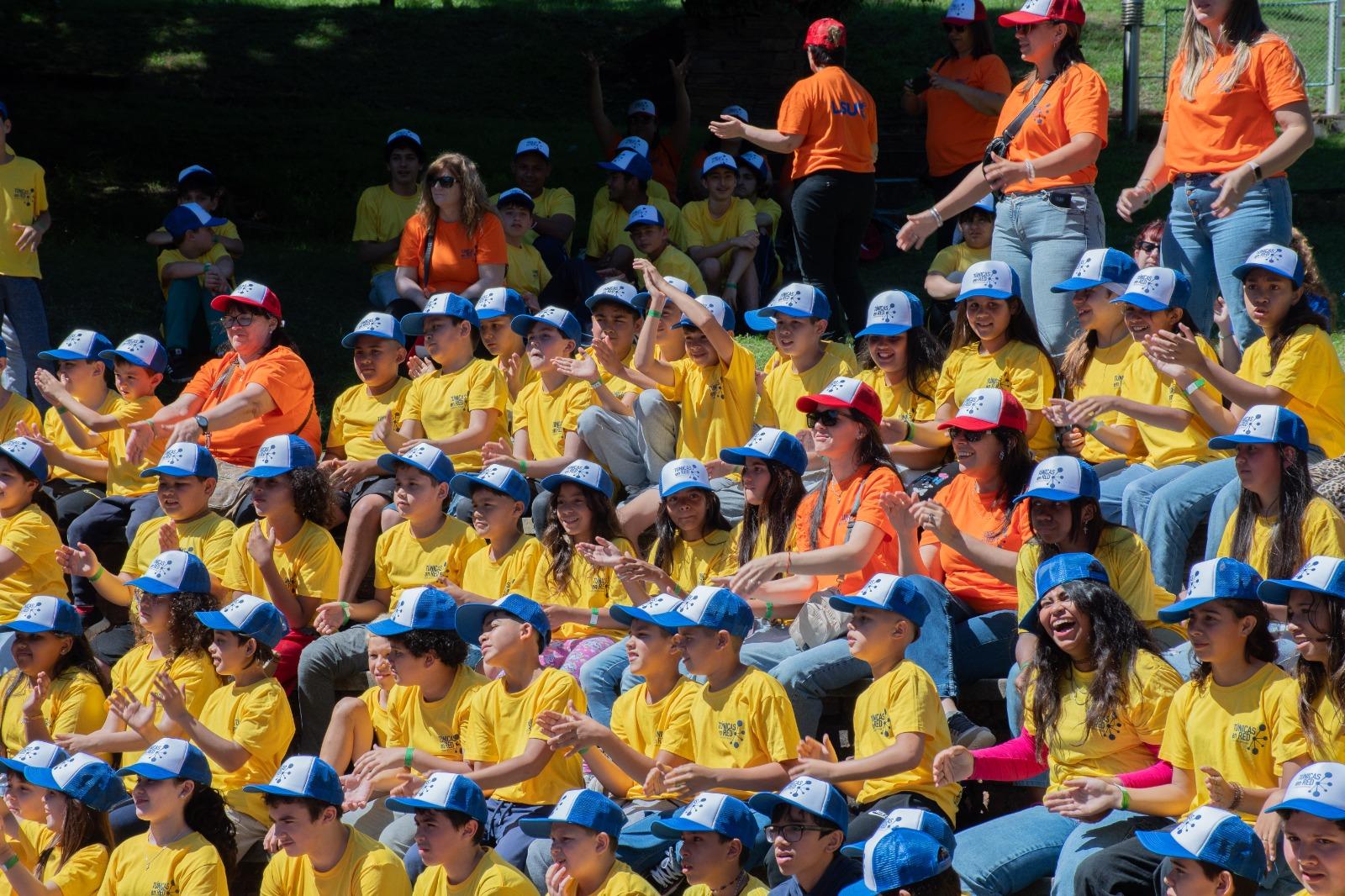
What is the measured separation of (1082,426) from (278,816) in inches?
146

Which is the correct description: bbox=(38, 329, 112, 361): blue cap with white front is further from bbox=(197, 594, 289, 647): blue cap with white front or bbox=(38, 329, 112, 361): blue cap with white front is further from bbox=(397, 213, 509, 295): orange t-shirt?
bbox=(197, 594, 289, 647): blue cap with white front

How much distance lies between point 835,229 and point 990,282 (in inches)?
88.5

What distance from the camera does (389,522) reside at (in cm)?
845

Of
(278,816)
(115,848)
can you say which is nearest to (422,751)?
(278,816)

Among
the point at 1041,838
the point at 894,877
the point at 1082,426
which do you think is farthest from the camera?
the point at 1082,426

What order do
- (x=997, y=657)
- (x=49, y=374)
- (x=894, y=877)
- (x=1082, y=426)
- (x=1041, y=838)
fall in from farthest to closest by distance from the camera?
1. (x=49, y=374)
2. (x=1082, y=426)
3. (x=997, y=657)
4. (x=1041, y=838)
5. (x=894, y=877)

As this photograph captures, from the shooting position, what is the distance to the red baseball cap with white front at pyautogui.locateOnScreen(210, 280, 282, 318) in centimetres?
966

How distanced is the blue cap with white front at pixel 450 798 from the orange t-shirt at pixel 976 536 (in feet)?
7.04

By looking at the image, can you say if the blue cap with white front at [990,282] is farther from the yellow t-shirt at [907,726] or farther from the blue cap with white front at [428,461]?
the blue cap with white front at [428,461]

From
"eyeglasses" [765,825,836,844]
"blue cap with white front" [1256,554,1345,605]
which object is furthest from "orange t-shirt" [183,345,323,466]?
"blue cap with white front" [1256,554,1345,605]

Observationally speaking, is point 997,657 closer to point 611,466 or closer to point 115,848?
point 611,466

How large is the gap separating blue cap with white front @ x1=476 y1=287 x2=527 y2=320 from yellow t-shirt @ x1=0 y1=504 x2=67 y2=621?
2504 mm

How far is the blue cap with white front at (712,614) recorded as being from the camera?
6.32 metres

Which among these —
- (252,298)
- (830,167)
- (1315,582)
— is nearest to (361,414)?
(252,298)
